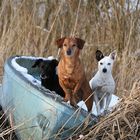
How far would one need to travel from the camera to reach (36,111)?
314 centimetres

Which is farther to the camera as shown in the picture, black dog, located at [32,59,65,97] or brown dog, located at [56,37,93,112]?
black dog, located at [32,59,65,97]

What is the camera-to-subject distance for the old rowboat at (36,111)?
2.99 m

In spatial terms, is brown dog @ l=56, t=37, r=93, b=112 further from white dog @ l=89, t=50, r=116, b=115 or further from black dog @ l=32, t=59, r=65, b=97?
black dog @ l=32, t=59, r=65, b=97

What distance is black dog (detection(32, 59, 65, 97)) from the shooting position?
3.42 meters

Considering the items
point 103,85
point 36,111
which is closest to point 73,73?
point 103,85

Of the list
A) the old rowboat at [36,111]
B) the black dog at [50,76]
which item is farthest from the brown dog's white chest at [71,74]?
the black dog at [50,76]

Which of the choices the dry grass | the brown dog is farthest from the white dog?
the dry grass

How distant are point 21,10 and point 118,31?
97 cm

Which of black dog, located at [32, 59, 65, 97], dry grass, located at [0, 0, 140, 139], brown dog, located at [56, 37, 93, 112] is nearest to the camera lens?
brown dog, located at [56, 37, 93, 112]

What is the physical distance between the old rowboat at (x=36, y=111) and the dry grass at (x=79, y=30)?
1.08 metres

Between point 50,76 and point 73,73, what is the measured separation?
51 centimetres

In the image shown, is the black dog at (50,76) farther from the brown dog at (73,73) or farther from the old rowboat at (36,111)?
the brown dog at (73,73)

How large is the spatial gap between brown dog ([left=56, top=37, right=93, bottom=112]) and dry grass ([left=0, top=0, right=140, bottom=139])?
3.99 feet

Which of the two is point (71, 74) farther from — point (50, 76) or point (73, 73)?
point (50, 76)
